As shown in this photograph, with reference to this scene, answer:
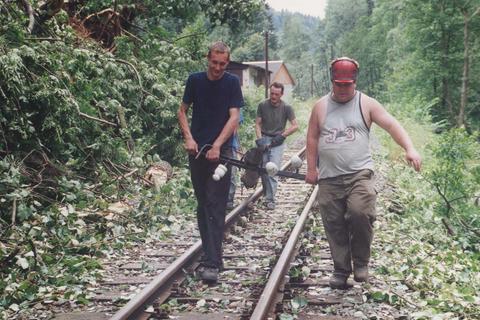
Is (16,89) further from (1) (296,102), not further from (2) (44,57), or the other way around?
(1) (296,102)

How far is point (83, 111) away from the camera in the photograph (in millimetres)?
9164

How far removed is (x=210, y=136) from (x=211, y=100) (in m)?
0.36

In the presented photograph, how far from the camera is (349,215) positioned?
201 inches

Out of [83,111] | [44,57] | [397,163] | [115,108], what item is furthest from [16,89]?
[397,163]

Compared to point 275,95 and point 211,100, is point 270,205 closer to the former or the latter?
point 275,95

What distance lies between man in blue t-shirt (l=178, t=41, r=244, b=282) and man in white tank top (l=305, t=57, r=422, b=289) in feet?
2.88

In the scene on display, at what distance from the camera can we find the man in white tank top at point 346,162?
16.3ft

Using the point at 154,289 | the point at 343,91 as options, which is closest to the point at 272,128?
the point at 343,91

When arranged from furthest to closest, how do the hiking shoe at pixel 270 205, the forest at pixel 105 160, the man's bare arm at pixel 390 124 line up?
1. the hiking shoe at pixel 270 205
2. the forest at pixel 105 160
3. the man's bare arm at pixel 390 124

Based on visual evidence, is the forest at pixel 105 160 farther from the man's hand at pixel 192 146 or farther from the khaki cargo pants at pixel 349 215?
the man's hand at pixel 192 146

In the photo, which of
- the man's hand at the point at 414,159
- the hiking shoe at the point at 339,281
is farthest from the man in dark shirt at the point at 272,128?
the man's hand at the point at 414,159

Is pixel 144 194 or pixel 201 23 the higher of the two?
pixel 201 23

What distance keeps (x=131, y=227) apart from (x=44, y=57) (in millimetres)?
2733

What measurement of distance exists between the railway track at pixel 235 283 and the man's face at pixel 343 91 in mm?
1758
